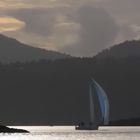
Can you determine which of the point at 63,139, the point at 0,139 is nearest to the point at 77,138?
the point at 63,139

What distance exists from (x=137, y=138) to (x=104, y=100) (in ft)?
101

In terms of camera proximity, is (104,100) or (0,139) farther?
(104,100)

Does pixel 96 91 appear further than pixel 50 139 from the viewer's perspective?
Yes

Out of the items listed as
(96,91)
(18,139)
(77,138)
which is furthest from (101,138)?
(96,91)

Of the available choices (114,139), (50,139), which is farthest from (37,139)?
(114,139)

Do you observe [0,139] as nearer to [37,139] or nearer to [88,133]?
[37,139]

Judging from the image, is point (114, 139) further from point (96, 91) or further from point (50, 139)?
point (96, 91)

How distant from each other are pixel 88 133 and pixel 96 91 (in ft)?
31.7

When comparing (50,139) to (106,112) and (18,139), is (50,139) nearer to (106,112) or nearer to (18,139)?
(18,139)

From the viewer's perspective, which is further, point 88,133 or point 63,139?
point 88,133

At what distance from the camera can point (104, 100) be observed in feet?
637

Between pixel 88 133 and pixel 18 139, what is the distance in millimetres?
28694

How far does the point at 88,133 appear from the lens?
199125 millimetres

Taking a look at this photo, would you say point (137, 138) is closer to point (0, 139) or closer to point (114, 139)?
point (114, 139)
